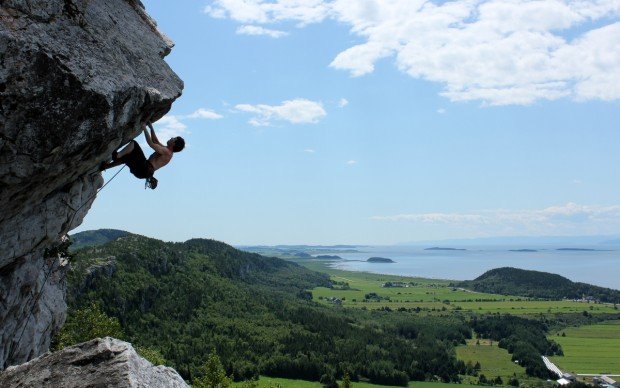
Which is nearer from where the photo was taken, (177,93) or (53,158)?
(53,158)

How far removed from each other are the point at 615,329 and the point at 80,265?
580 feet

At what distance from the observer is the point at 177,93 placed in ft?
42.9

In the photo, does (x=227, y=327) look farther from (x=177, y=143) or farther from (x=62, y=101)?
(x=62, y=101)

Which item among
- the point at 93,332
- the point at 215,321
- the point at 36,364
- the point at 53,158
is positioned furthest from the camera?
the point at 215,321

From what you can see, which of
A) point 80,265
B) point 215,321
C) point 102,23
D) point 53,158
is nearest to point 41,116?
point 53,158

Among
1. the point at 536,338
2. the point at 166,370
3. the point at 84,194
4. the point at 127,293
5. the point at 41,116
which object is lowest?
the point at 536,338

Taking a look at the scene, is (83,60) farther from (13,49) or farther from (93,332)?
(93,332)

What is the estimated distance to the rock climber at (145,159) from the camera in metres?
13.7

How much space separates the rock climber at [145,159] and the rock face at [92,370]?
6.36 m

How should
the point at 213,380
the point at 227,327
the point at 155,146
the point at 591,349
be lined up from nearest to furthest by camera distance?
the point at 155,146, the point at 213,380, the point at 227,327, the point at 591,349

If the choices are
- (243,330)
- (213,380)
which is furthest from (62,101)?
(243,330)

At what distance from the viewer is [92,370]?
301 inches

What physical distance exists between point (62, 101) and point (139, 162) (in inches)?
188

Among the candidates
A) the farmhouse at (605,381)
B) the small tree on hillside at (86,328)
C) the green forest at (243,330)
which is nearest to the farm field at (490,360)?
the green forest at (243,330)
